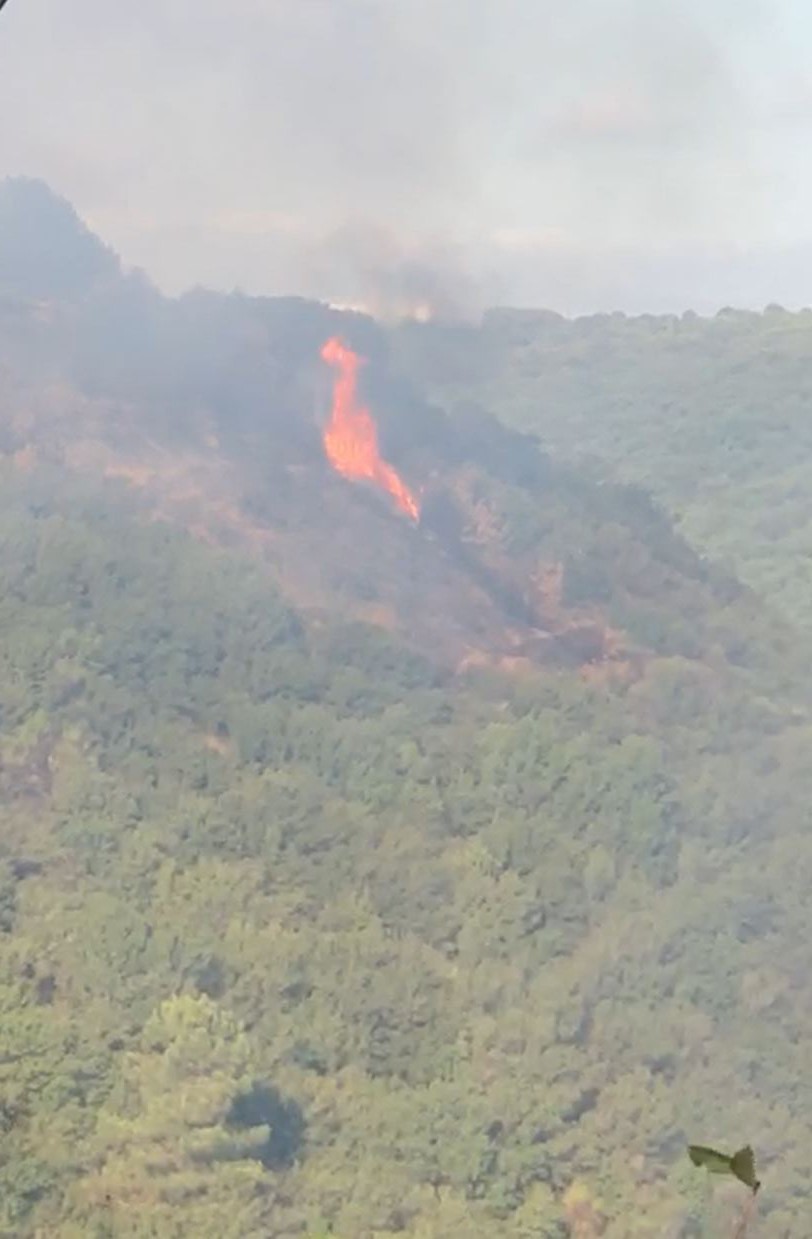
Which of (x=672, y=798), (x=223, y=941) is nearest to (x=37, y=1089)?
(x=223, y=941)

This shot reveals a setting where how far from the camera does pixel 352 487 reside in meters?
85.6

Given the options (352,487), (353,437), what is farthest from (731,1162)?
(353,437)

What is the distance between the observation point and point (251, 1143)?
37781 mm

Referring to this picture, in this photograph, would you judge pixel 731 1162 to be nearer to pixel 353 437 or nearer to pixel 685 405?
pixel 353 437

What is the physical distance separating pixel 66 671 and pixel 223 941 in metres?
18.0

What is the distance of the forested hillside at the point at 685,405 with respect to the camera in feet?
348

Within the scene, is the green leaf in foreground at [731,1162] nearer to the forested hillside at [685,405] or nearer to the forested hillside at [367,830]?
the forested hillside at [367,830]

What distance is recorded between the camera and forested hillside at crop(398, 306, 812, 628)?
106 meters

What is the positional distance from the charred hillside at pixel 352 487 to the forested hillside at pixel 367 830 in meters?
0.26

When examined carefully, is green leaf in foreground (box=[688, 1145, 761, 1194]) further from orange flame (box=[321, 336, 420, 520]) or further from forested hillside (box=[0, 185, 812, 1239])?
orange flame (box=[321, 336, 420, 520])

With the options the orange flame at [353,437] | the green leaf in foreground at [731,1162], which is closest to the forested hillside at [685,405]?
the orange flame at [353,437]

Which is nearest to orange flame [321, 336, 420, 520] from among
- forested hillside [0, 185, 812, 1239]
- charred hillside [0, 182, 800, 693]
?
charred hillside [0, 182, 800, 693]

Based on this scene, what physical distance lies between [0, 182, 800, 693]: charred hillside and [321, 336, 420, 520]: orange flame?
20.9 inches

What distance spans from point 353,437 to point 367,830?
38002 mm
